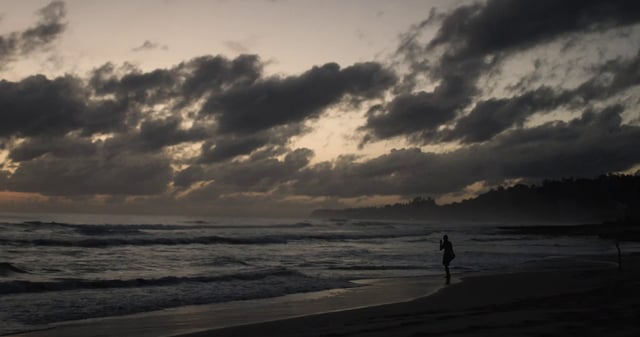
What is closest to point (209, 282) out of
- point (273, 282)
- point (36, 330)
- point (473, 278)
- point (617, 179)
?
point (273, 282)

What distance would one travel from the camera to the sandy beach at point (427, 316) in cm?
959

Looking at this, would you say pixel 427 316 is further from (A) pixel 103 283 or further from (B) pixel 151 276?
(B) pixel 151 276

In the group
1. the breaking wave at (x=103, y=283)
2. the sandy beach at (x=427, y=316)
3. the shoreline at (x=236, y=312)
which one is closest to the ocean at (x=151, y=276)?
the breaking wave at (x=103, y=283)

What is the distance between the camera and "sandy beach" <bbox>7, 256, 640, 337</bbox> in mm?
9594

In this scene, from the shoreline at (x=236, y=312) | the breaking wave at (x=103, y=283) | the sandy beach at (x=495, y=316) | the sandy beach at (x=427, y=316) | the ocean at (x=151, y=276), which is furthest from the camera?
the breaking wave at (x=103, y=283)

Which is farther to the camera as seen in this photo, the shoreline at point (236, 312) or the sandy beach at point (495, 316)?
the shoreline at point (236, 312)

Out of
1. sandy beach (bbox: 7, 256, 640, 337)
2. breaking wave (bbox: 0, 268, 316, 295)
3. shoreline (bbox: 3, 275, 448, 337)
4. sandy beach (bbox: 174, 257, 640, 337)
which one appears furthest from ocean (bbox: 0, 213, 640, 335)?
sandy beach (bbox: 174, 257, 640, 337)

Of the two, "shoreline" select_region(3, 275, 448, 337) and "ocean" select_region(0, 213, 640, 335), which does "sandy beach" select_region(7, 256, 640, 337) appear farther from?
"ocean" select_region(0, 213, 640, 335)

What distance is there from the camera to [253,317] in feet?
42.5

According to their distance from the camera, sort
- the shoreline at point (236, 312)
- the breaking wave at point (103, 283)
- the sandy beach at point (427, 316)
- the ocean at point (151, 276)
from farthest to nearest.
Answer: the breaking wave at point (103, 283)
the ocean at point (151, 276)
the shoreline at point (236, 312)
the sandy beach at point (427, 316)

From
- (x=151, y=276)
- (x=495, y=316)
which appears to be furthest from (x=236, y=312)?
(x=151, y=276)

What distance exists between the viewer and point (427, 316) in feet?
38.4

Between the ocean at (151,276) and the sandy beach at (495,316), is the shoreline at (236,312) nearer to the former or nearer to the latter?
the ocean at (151,276)

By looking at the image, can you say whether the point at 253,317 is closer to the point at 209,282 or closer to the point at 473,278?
the point at 209,282
